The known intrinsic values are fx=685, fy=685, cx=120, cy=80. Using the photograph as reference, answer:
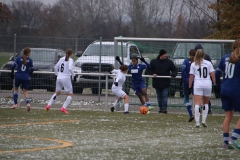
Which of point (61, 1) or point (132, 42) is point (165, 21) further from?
point (132, 42)

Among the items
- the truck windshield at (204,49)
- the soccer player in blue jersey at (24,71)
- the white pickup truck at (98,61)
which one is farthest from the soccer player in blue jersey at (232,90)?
the white pickup truck at (98,61)

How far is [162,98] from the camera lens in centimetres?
2089

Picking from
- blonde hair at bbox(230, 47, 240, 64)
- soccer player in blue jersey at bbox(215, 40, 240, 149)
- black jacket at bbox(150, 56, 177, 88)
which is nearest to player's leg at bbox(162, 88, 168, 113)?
black jacket at bbox(150, 56, 177, 88)

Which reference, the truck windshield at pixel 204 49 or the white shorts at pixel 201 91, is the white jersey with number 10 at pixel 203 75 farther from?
the truck windshield at pixel 204 49

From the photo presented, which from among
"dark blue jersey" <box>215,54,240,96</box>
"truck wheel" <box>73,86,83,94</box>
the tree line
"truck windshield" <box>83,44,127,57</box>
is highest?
the tree line

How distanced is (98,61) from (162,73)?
107 inches

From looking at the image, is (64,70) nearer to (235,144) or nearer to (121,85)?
(121,85)

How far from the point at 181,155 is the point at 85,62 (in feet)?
40.2

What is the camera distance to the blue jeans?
20.9 m

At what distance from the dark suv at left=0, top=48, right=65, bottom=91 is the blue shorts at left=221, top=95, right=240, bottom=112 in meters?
11.2

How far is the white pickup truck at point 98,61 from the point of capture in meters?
22.3

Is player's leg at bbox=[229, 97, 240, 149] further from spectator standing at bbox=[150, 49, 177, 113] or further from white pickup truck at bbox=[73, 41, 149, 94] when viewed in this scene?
white pickup truck at bbox=[73, 41, 149, 94]

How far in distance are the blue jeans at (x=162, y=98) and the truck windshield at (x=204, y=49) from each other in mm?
1466

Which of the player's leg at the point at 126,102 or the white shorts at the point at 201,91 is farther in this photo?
the player's leg at the point at 126,102
